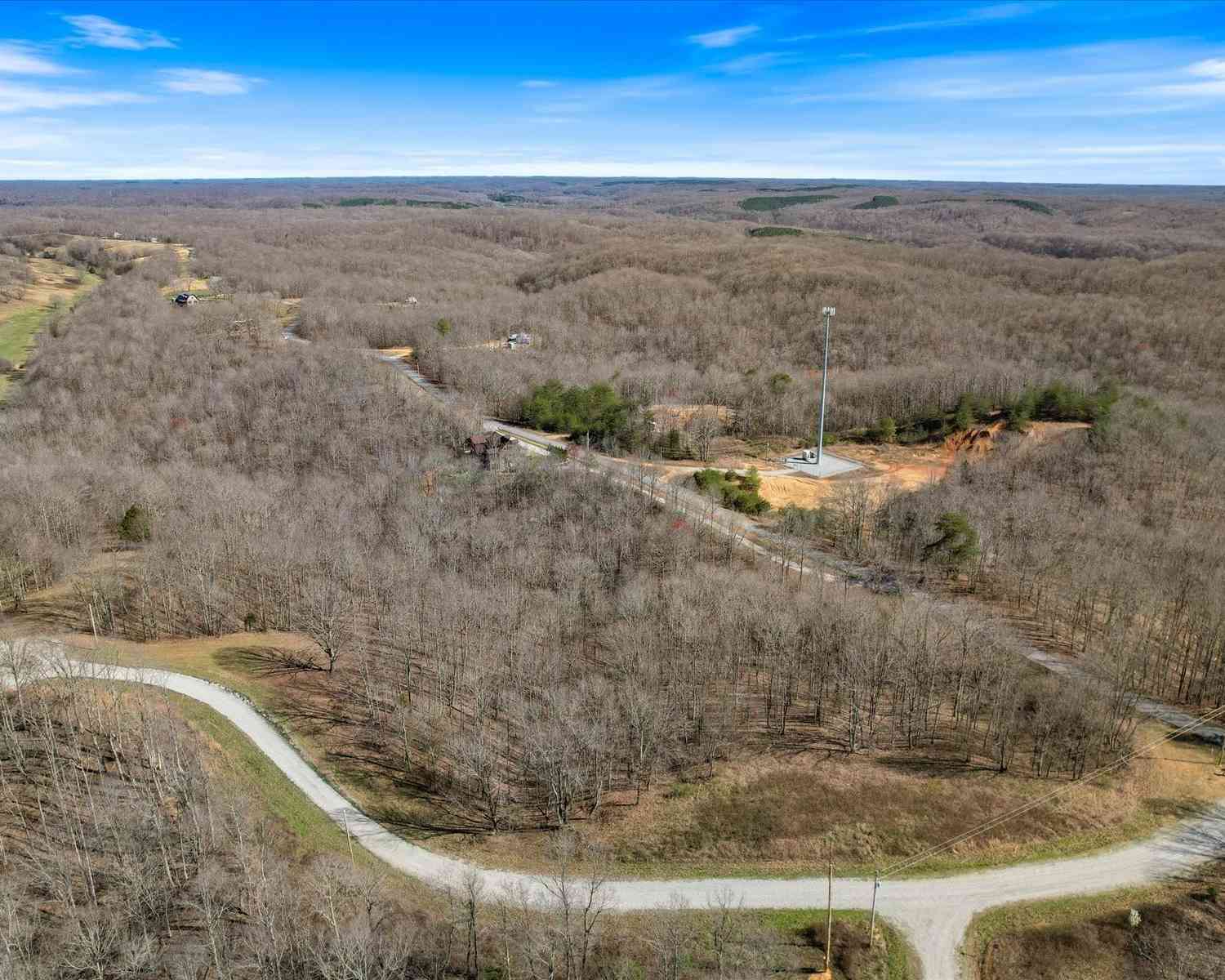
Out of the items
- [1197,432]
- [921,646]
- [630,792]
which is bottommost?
[630,792]

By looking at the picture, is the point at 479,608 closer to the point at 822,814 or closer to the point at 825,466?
the point at 822,814

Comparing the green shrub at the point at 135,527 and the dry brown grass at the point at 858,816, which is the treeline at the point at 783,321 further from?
the dry brown grass at the point at 858,816

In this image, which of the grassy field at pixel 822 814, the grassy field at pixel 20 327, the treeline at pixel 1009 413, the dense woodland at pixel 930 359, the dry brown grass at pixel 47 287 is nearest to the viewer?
the grassy field at pixel 822 814

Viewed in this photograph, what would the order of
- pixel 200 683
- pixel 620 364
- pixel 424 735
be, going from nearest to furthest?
pixel 424 735
pixel 200 683
pixel 620 364

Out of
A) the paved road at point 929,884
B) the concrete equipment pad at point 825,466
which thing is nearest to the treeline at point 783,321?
the concrete equipment pad at point 825,466

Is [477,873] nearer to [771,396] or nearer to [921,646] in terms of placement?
[921,646]

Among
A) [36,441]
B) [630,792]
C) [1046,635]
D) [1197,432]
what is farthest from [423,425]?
[1197,432]

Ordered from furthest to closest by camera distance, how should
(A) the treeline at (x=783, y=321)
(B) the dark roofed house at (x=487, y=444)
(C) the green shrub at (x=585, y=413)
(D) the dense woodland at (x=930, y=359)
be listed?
(A) the treeline at (x=783, y=321) → (C) the green shrub at (x=585, y=413) → (B) the dark roofed house at (x=487, y=444) → (D) the dense woodland at (x=930, y=359)
